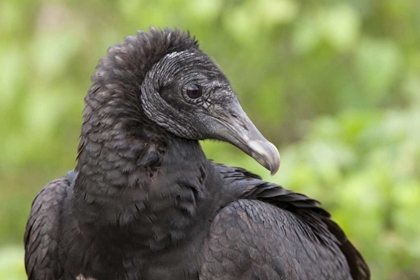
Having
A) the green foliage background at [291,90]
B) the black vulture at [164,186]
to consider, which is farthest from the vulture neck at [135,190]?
the green foliage background at [291,90]

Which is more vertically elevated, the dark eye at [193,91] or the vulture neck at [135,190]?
the dark eye at [193,91]

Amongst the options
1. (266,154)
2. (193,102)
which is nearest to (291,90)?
(193,102)

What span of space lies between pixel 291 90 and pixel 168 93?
4009 millimetres

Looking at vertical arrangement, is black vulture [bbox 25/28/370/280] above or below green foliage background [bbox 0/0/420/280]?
below

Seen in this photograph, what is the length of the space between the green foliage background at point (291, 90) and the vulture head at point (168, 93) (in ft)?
4.04

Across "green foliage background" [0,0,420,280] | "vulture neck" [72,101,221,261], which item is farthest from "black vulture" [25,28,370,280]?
"green foliage background" [0,0,420,280]

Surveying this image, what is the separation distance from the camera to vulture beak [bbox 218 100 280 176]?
3.09 metres

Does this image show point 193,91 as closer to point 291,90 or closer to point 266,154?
point 266,154

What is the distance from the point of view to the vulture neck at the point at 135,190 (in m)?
3.13

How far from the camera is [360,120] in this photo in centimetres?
484

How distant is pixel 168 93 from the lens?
327 cm

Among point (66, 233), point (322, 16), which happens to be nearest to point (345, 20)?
point (322, 16)

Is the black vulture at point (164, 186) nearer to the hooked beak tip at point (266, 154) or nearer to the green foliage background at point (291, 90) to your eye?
the hooked beak tip at point (266, 154)

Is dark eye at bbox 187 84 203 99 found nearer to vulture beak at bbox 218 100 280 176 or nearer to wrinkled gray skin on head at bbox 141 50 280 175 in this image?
wrinkled gray skin on head at bbox 141 50 280 175
